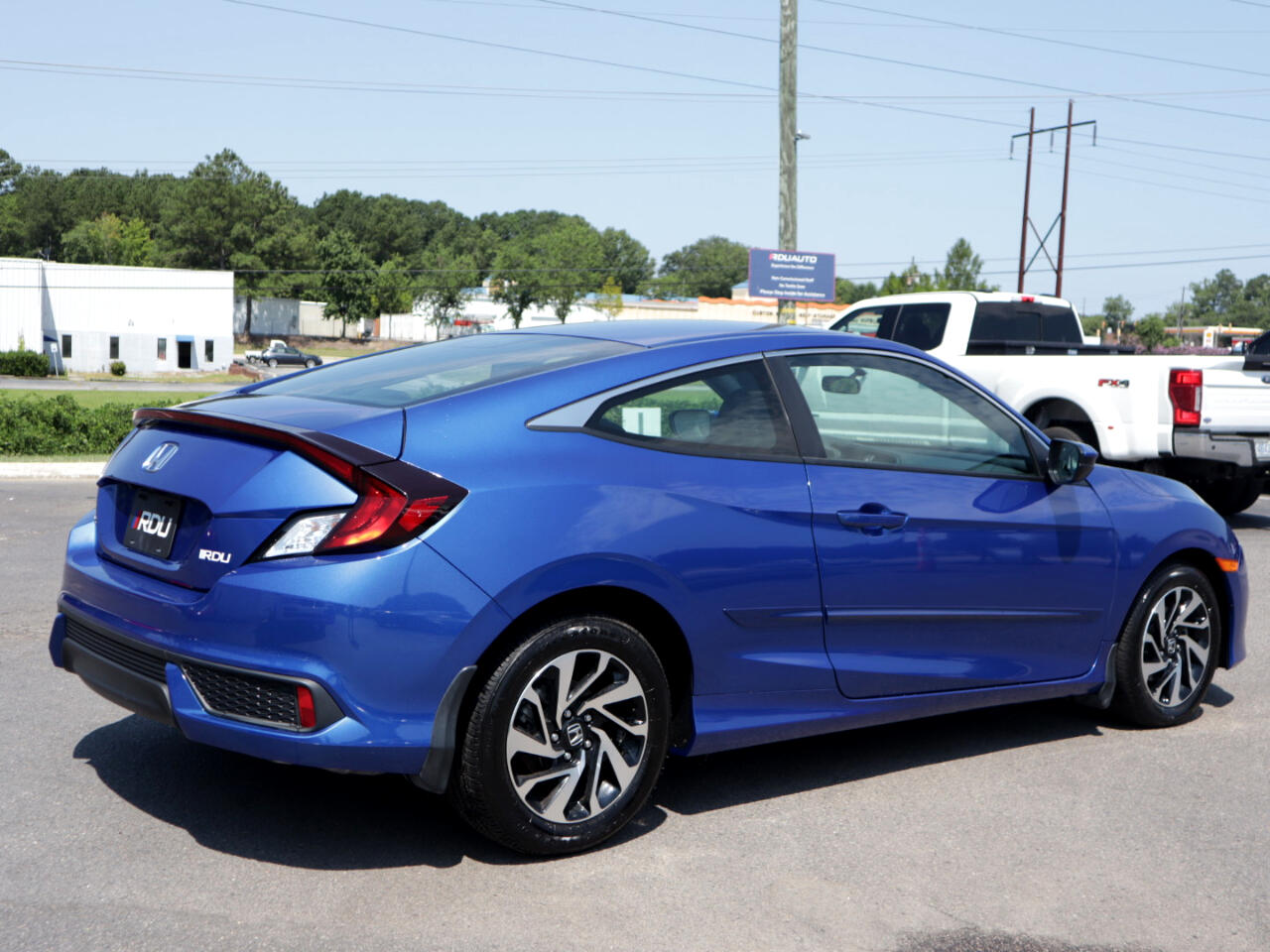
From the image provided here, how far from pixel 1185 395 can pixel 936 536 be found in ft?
24.3

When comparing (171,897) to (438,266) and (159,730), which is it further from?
(438,266)

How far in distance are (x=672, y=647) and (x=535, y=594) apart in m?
0.63

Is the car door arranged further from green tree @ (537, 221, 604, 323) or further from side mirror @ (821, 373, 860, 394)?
green tree @ (537, 221, 604, 323)

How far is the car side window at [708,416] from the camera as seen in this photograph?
4020mm

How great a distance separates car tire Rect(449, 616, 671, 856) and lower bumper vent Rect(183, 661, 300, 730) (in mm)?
498

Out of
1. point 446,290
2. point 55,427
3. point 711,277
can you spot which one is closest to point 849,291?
point 711,277

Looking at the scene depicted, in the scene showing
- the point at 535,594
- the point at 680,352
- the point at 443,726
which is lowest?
the point at 443,726

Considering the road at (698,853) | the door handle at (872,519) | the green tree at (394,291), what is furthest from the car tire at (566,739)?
the green tree at (394,291)

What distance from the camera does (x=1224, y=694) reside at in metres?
6.21

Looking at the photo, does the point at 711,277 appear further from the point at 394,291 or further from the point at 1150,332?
the point at 1150,332

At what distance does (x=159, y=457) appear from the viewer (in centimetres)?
393

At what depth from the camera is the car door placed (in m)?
4.37

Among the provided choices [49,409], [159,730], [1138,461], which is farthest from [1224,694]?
[49,409]

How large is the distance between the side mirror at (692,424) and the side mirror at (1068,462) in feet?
5.11
